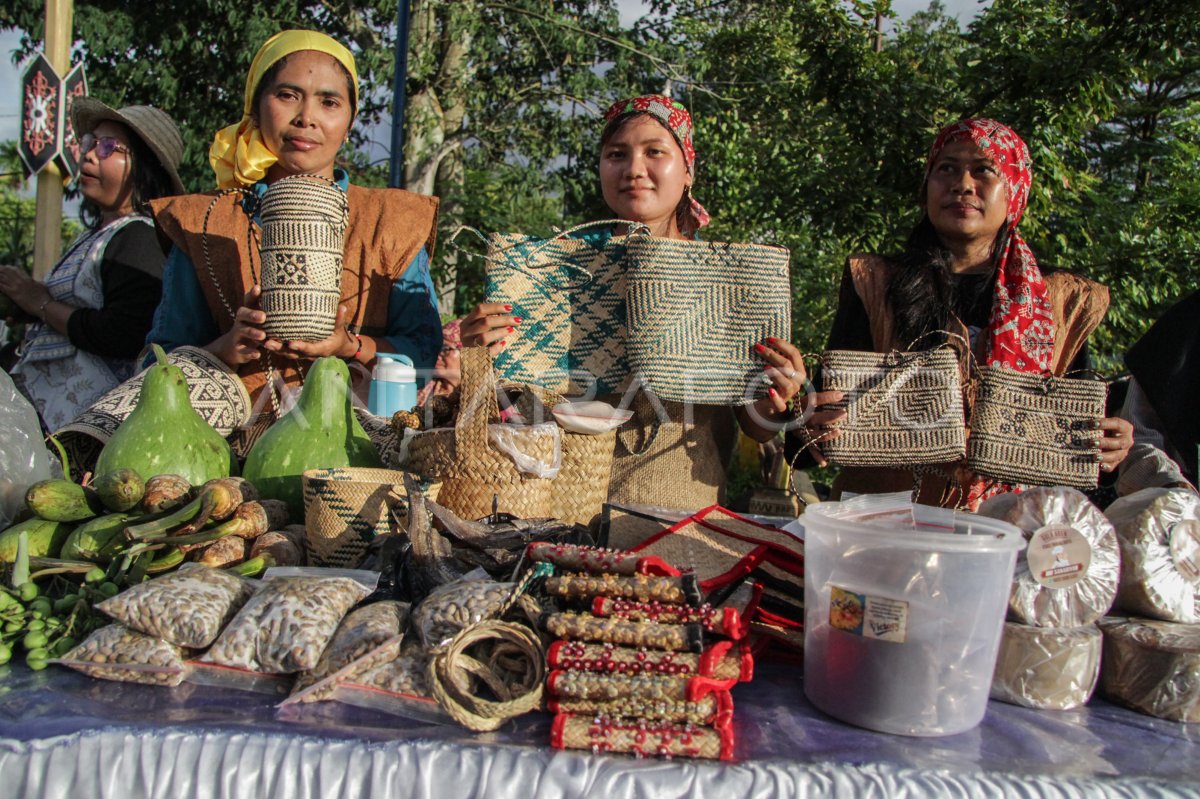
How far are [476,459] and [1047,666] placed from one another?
0.97m

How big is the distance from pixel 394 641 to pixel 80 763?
0.38 meters

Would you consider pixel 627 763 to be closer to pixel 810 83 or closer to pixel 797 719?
pixel 797 719

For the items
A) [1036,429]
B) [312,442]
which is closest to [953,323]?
[1036,429]

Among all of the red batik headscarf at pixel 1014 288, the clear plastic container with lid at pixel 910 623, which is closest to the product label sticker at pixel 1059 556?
the clear plastic container with lid at pixel 910 623

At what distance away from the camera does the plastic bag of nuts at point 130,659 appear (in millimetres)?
1118

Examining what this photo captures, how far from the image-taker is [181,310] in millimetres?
2270

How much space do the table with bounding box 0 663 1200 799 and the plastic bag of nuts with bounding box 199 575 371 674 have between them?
2.5 inches

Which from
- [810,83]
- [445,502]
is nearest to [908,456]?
[445,502]

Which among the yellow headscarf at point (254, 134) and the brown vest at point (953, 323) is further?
the yellow headscarf at point (254, 134)

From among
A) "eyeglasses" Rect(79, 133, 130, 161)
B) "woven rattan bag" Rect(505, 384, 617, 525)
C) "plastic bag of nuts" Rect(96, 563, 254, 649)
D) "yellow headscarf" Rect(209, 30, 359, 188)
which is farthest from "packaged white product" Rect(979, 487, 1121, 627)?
"eyeglasses" Rect(79, 133, 130, 161)

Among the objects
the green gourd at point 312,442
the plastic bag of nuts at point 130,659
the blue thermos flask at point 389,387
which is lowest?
the plastic bag of nuts at point 130,659

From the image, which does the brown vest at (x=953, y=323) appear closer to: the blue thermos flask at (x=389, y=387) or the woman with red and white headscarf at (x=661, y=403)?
the woman with red and white headscarf at (x=661, y=403)

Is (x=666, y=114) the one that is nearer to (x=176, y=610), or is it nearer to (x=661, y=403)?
(x=661, y=403)

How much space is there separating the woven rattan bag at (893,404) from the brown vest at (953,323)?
0.84ft
